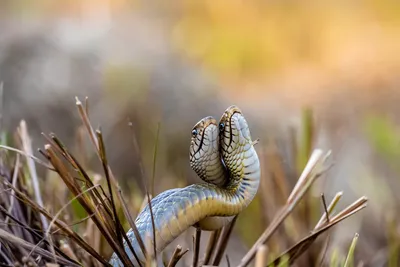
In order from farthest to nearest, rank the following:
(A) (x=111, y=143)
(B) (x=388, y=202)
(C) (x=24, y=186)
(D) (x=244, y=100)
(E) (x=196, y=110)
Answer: (D) (x=244, y=100) → (E) (x=196, y=110) → (A) (x=111, y=143) → (B) (x=388, y=202) → (C) (x=24, y=186)

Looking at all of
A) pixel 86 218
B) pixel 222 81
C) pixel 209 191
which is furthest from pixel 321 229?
pixel 222 81

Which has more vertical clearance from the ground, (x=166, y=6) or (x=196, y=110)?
(x=166, y=6)

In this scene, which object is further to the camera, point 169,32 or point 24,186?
point 169,32

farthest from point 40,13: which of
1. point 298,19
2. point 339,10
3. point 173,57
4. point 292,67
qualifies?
point 339,10

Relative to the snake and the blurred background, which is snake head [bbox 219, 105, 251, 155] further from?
the blurred background

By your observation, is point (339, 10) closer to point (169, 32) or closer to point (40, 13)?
point (169, 32)

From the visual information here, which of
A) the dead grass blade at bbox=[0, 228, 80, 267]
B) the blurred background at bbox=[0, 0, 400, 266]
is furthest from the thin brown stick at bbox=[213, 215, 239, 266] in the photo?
the blurred background at bbox=[0, 0, 400, 266]

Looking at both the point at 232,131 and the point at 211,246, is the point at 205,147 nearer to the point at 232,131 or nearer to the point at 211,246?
the point at 232,131

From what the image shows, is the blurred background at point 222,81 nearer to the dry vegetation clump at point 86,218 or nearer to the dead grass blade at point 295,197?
the dry vegetation clump at point 86,218
